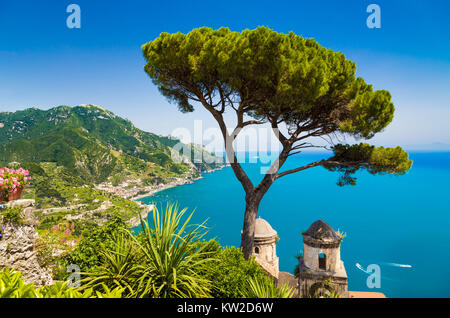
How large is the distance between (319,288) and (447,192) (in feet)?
393

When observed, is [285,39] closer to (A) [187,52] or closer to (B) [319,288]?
(A) [187,52]

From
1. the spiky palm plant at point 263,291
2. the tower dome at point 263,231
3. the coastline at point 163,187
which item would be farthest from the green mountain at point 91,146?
the spiky palm plant at point 263,291

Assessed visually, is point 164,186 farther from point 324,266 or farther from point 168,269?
point 168,269

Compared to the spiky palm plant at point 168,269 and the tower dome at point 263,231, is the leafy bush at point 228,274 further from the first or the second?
the tower dome at point 263,231

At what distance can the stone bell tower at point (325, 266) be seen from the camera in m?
7.69

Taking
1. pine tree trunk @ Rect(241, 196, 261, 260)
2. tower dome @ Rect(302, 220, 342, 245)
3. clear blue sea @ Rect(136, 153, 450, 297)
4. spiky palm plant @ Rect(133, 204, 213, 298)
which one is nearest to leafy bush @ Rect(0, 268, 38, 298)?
spiky palm plant @ Rect(133, 204, 213, 298)

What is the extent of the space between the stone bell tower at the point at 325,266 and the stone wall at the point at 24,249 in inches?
293

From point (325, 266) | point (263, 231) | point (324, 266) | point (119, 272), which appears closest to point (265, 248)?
point (263, 231)

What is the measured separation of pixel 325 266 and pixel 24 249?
8623 mm

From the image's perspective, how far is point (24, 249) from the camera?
456 cm

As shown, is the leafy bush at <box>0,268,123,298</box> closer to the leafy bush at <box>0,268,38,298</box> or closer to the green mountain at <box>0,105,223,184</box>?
the leafy bush at <box>0,268,38,298</box>

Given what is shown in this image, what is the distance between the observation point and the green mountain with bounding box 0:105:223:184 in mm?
105750

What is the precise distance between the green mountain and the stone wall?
11061 centimetres

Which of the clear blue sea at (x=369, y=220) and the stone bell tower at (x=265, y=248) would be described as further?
the clear blue sea at (x=369, y=220)
